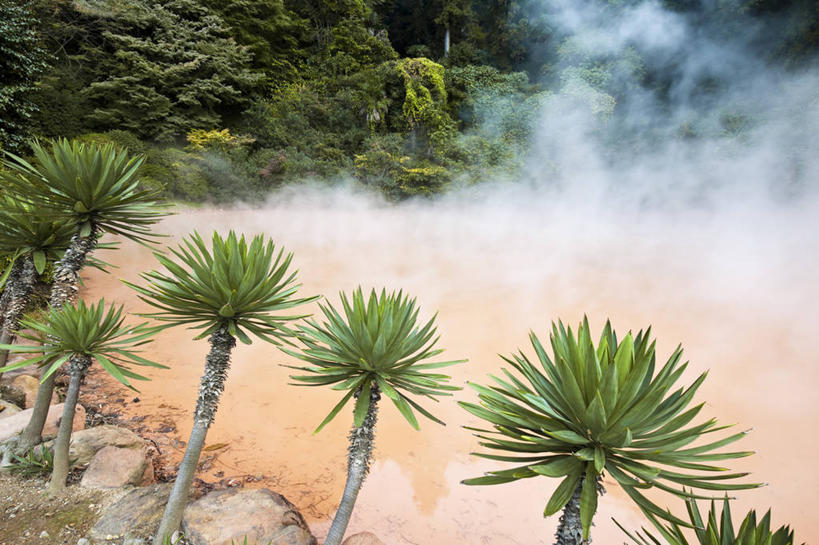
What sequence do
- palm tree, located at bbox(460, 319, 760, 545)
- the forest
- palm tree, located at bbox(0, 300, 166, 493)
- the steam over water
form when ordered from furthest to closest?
the forest, the steam over water, palm tree, located at bbox(0, 300, 166, 493), palm tree, located at bbox(460, 319, 760, 545)

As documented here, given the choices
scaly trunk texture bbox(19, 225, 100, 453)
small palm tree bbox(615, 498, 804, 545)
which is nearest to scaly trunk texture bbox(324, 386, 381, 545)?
small palm tree bbox(615, 498, 804, 545)

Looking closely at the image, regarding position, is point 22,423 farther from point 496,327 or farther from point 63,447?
point 496,327

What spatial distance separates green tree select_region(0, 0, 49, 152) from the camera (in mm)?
5359

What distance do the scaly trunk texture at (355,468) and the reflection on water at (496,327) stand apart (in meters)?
0.93

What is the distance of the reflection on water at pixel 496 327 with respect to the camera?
2.50 meters

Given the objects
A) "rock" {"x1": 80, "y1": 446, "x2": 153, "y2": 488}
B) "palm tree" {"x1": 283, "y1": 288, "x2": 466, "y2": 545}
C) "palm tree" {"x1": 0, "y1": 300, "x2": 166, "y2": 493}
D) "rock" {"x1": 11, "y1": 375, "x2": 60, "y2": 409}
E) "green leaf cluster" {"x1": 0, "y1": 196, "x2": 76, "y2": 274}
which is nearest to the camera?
"palm tree" {"x1": 283, "y1": 288, "x2": 466, "y2": 545}

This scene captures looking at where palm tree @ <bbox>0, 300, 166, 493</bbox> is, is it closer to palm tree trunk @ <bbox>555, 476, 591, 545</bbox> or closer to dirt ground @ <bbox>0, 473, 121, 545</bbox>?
dirt ground @ <bbox>0, 473, 121, 545</bbox>

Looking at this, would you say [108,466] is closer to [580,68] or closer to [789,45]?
[580,68]

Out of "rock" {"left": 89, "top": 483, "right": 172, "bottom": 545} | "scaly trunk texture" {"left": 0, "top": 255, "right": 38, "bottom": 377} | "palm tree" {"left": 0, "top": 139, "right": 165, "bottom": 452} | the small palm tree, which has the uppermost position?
"palm tree" {"left": 0, "top": 139, "right": 165, "bottom": 452}

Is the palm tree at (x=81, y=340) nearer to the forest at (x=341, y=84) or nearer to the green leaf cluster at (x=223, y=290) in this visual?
the green leaf cluster at (x=223, y=290)

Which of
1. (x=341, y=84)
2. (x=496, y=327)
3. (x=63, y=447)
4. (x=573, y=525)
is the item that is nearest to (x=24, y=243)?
(x=63, y=447)

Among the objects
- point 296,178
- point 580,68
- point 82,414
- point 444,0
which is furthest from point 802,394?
point 444,0

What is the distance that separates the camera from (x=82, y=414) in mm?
2805

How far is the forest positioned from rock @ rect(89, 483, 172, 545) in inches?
283
